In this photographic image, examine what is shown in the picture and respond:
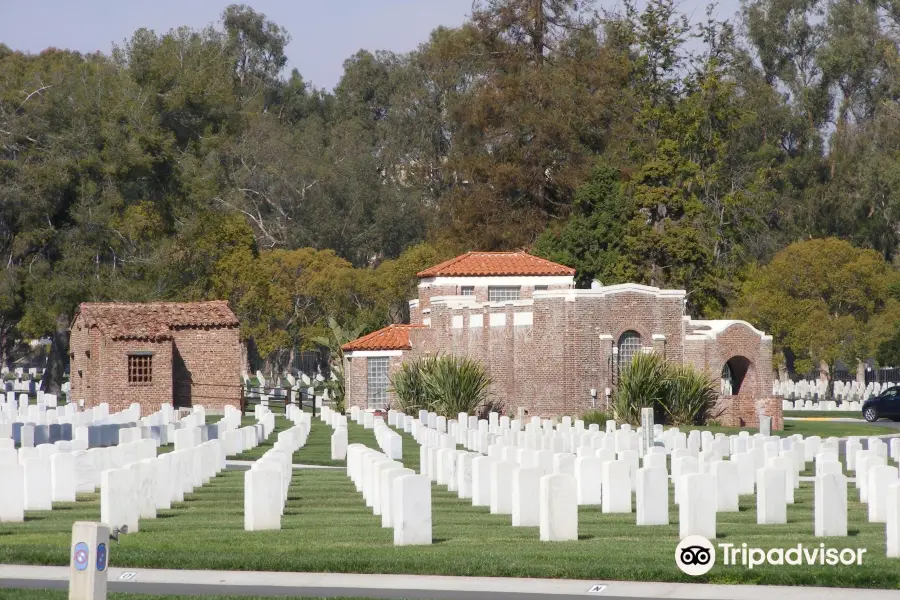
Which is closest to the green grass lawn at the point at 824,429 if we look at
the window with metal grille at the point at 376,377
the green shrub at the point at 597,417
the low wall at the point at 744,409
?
the low wall at the point at 744,409

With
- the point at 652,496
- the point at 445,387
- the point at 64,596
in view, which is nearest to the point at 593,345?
the point at 445,387

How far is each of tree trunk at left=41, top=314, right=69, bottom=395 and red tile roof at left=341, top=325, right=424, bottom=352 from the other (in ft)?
41.5

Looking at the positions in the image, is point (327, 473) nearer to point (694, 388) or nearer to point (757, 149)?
point (694, 388)

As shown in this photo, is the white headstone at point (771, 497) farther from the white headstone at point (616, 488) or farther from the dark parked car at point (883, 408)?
the dark parked car at point (883, 408)

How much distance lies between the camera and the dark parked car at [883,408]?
177ft

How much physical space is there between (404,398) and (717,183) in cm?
2847

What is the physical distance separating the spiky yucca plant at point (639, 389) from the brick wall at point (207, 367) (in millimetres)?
13427

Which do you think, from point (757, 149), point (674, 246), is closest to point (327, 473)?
point (674, 246)

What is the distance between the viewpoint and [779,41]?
3452 inches

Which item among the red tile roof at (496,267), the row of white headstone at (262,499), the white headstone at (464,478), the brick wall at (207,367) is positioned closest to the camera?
the row of white headstone at (262,499)

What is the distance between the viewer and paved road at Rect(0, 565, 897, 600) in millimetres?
12945

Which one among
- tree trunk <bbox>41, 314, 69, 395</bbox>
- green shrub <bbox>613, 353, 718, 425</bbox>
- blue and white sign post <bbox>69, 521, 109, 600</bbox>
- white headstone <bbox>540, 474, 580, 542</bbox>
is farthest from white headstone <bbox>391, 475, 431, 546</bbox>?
tree trunk <bbox>41, 314, 69, 395</bbox>

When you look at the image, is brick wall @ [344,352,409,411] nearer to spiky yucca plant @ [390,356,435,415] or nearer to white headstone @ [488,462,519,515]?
spiky yucca plant @ [390,356,435,415]

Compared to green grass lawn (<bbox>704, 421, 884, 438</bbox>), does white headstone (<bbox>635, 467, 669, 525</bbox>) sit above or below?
above
